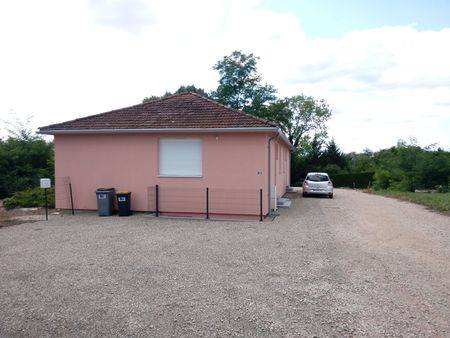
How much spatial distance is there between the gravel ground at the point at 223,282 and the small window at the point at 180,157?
331cm

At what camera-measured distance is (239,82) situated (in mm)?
38562

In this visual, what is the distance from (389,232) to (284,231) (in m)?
2.92

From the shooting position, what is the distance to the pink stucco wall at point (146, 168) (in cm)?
1366

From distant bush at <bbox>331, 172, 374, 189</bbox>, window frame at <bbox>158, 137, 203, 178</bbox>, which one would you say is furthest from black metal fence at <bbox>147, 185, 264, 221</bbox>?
distant bush at <bbox>331, 172, 374, 189</bbox>

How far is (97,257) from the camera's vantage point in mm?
7969

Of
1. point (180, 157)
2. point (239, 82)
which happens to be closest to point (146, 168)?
point (180, 157)

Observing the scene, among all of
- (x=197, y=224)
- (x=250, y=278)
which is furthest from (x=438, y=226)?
(x=250, y=278)

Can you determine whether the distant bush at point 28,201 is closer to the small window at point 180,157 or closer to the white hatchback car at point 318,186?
the small window at point 180,157

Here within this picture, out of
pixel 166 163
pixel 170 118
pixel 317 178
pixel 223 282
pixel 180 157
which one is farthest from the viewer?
pixel 317 178

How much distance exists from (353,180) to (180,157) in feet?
100

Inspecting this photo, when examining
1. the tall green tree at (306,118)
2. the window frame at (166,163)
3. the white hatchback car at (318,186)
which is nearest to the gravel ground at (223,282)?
the window frame at (166,163)

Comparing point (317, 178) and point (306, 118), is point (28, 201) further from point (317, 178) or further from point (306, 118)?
point (306, 118)

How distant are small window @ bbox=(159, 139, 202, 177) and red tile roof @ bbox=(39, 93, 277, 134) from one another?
69 cm

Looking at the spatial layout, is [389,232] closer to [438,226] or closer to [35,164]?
[438,226]
